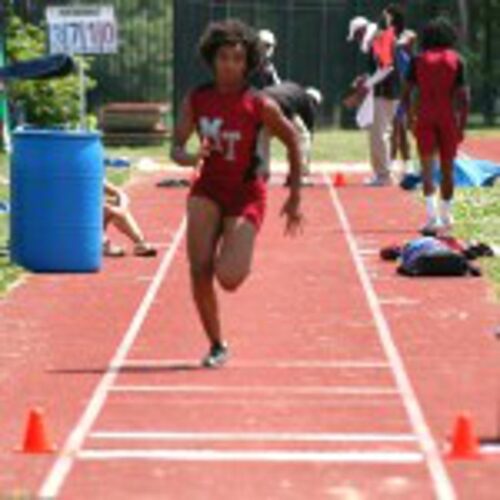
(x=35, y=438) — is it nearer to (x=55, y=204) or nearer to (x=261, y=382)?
(x=261, y=382)

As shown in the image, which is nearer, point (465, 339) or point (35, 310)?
point (465, 339)

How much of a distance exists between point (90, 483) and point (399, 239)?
38.0 feet

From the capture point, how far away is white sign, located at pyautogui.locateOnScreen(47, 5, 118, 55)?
27.5 meters

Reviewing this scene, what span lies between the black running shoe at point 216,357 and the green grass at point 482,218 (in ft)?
14.5

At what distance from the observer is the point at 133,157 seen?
3366 centimetres

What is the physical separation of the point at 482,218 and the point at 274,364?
10.1 metres

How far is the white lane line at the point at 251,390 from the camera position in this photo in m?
11.9

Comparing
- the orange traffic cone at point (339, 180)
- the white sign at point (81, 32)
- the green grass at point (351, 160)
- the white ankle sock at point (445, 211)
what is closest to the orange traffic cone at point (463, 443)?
the green grass at point (351, 160)

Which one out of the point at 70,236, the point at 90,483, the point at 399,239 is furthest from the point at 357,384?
the point at 399,239

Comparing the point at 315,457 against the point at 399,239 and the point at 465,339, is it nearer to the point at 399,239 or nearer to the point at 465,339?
the point at 465,339

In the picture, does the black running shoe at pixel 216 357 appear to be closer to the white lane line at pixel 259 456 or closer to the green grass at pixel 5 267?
the white lane line at pixel 259 456

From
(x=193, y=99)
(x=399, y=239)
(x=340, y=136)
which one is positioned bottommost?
(x=340, y=136)

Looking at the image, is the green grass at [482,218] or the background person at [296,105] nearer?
the green grass at [482,218]

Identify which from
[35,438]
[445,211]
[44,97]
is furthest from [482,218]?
[44,97]
